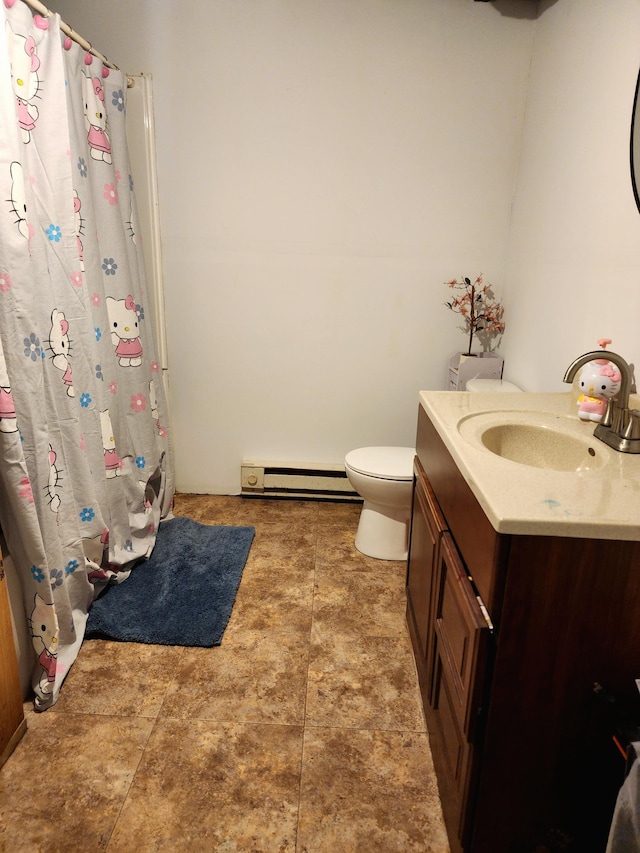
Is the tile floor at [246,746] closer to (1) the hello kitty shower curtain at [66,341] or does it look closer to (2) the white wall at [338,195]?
(1) the hello kitty shower curtain at [66,341]

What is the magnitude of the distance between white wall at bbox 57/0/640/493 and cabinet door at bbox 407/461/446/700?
0.76 m

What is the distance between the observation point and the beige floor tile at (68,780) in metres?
1.30

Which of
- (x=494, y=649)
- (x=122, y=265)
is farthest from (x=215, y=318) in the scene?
(x=494, y=649)

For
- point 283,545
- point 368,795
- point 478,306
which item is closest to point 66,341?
point 283,545

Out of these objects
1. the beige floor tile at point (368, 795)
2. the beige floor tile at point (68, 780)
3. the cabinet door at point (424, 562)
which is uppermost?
the cabinet door at point (424, 562)

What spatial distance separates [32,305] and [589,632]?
5.05 ft

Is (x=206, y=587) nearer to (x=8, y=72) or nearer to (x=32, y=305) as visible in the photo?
(x=32, y=305)

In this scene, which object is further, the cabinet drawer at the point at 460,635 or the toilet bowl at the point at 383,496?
the toilet bowl at the point at 383,496

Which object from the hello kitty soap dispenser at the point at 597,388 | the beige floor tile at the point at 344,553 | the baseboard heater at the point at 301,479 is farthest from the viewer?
the baseboard heater at the point at 301,479

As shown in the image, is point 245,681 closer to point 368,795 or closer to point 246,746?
point 246,746

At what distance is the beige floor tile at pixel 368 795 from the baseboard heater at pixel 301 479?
147 centimetres

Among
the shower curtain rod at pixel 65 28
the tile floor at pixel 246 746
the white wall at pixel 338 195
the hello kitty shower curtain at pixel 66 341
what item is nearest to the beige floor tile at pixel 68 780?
the tile floor at pixel 246 746

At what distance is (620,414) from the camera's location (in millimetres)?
1349

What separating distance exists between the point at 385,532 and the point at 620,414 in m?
1.28
